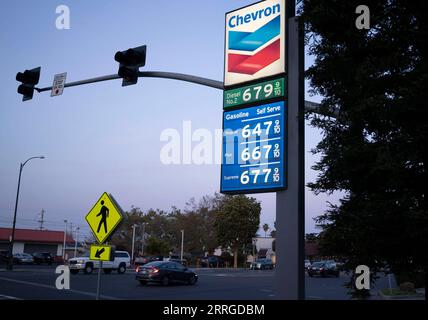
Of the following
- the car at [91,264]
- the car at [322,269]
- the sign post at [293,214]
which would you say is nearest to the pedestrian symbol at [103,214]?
the sign post at [293,214]

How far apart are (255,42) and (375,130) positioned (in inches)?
130

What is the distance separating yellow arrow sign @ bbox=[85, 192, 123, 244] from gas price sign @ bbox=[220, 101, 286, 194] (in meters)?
2.98

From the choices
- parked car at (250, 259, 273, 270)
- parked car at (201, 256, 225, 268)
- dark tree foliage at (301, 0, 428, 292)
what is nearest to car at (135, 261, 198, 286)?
dark tree foliage at (301, 0, 428, 292)

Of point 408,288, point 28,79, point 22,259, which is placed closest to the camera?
point 28,79

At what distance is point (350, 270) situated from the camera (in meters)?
8.16

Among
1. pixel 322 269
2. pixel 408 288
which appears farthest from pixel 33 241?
pixel 408 288

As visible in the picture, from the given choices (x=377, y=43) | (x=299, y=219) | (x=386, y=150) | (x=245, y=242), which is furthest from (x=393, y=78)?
(x=245, y=242)

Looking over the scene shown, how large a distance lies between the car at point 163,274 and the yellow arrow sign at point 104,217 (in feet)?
57.5

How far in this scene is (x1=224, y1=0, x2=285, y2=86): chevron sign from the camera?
9.53 metres

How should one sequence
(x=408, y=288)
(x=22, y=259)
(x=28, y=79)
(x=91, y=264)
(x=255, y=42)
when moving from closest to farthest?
1. (x=255, y=42)
2. (x=28, y=79)
3. (x=408, y=288)
4. (x=91, y=264)
5. (x=22, y=259)

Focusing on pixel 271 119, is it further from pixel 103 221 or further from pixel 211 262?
pixel 211 262

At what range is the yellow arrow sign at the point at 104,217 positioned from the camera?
36.3 ft

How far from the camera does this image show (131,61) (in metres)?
11.9
